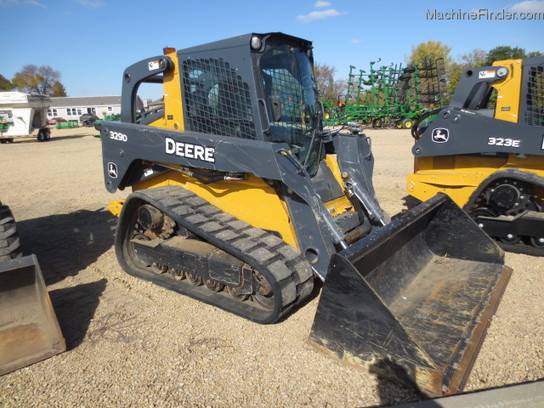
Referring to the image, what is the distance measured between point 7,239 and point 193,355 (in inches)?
89.1

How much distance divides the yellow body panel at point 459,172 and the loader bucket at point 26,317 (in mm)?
4725

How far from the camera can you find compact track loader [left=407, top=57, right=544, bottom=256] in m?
4.69

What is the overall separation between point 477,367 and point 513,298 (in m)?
1.30

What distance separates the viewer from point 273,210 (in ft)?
11.7

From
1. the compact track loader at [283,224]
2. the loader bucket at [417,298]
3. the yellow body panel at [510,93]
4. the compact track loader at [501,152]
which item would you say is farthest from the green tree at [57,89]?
the loader bucket at [417,298]

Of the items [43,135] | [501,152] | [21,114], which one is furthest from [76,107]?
[501,152]

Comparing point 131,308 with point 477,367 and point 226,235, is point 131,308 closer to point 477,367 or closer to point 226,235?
point 226,235

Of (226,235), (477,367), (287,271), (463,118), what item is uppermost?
(463,118)

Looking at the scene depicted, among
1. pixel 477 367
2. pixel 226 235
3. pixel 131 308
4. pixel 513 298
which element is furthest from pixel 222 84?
pixel 513 298

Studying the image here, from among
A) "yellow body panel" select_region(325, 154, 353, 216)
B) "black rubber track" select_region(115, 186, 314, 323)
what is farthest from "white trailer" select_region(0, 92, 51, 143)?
"yellow body panel" select_region(325, 154, 353, 216)

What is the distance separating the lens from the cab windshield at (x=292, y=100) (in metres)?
3.58

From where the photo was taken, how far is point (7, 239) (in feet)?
12.4

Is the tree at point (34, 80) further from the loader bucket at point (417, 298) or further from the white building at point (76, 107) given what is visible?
the loader bucket at point (417, 298)

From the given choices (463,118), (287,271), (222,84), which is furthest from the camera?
(463,118)
